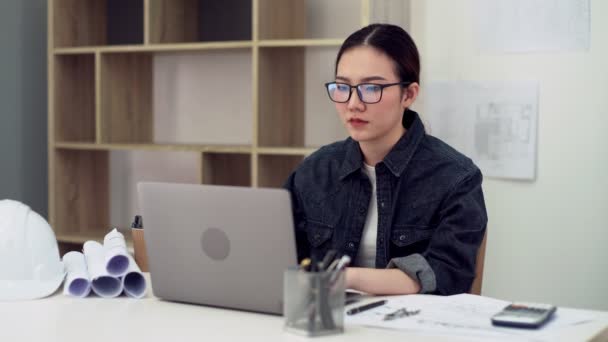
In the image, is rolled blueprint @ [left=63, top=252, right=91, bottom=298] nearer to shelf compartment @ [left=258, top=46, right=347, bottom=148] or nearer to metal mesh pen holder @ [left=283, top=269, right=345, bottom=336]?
metal mesh pen holder @ [left=283, top=269, right=345, bottom=336]

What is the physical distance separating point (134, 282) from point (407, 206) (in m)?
0.68

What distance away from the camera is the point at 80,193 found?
377cm

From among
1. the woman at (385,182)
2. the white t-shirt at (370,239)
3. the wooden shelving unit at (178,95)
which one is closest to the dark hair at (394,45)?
the woman at (385,182)

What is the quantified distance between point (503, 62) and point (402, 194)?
1.11 m

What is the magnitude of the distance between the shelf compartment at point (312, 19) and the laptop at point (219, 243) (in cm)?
172

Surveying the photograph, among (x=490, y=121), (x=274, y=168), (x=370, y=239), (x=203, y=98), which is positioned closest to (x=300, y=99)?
(x=274, y=168)

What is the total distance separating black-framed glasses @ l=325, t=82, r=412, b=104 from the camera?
199cm

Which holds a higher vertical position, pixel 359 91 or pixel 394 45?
pixel 394 45

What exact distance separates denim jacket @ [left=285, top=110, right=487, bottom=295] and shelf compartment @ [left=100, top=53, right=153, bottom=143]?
5.17ft

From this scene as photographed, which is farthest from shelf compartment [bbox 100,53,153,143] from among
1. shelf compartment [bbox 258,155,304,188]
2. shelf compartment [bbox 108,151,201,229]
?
shelf compartment [bbox 258,155,304,188]

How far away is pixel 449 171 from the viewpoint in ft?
6.56

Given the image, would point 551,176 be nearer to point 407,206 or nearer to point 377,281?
point 407,206

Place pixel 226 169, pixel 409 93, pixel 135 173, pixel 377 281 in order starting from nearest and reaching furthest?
pixel 377 281 < pixel 409 93 < pixel 226 169 < pixel 135 173

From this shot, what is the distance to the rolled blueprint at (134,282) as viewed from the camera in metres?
1.69
